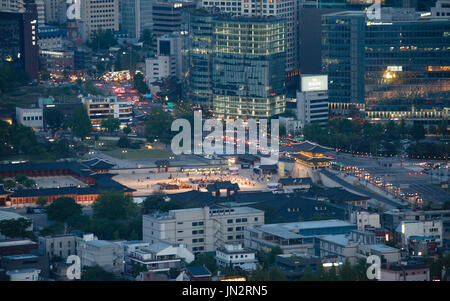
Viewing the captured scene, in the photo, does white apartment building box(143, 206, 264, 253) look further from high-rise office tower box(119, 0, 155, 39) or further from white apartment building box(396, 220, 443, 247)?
high-rise office tower box(119, 0, 155, 39)

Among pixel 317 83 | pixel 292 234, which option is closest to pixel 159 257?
pixel 292 234

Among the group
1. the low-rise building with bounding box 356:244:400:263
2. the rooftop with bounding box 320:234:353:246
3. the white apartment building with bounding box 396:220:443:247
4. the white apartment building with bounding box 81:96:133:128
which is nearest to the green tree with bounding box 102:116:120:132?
the white apartment building with bounding box 81:96:133:128

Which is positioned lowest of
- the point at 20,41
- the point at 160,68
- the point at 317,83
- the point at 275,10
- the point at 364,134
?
the point at 364,134

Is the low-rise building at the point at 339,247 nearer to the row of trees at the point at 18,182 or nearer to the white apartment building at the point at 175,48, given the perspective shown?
the row of trees at the point at 18,182

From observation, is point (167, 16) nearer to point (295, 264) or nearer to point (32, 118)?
point (32, 118)

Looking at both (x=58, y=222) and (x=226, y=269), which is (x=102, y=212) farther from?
(x=226, y=269)

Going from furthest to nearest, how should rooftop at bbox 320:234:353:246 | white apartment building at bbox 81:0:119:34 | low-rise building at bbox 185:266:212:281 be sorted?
white apartment building at bbox 81:0:119:34, rooftop at bbox 320:234:353:246, low-rise building at bbox 185:266:212:281
